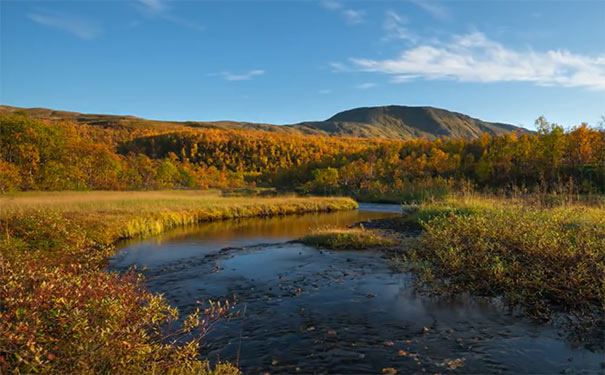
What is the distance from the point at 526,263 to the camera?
9.17m

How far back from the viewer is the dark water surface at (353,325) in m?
5.72

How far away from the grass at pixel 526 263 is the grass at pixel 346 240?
353 centimetres

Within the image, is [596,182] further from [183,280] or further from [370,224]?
[183,280]

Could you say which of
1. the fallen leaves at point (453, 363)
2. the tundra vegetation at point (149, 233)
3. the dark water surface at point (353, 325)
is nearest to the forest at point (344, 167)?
the tundra vegetation at point (149, 233)

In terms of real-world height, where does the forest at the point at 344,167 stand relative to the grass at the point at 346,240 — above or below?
above

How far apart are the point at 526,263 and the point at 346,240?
7970 millimetres

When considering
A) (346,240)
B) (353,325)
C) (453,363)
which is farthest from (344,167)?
(453,363)

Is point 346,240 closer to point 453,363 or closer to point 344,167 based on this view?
point 453,363

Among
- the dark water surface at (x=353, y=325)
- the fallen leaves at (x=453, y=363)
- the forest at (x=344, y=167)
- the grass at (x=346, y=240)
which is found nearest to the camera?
the fallen leaves at (x=453, y=363)

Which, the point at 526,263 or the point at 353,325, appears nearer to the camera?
the point at 353,325

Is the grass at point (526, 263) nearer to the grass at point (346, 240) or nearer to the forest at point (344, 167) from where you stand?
the grass at point (346, 240)

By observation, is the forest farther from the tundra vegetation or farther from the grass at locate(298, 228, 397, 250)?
the grass at locate(298, 228, 397, 250)

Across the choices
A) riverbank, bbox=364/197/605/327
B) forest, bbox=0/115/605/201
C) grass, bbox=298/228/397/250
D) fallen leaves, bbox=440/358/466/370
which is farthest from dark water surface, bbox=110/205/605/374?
forest, bbox=0/115/605/201

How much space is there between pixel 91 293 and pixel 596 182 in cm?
6381
